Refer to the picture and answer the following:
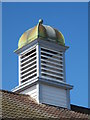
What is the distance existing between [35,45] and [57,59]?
131 cm

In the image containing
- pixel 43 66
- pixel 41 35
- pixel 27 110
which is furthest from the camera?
pixel 41 35

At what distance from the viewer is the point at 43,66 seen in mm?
19328

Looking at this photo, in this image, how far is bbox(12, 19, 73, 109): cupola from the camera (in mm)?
18828

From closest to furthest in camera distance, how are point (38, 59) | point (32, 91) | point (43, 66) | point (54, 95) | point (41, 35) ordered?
point (32, 91) → point (54, 95) → point (38, 59) → point (43, 66) → point (41, 35)

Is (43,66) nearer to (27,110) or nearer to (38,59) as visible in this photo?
(38,59)

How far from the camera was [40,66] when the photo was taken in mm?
19078

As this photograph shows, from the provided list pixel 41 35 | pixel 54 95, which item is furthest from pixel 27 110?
pixel 41 35

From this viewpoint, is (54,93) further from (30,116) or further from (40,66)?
(30,116)

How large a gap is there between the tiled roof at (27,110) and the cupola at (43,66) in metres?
0.57

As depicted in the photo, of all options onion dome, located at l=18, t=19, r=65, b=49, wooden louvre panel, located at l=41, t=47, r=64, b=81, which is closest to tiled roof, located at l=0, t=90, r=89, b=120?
wooden louvre panel, located at l=41, t=47, r=64, b=81

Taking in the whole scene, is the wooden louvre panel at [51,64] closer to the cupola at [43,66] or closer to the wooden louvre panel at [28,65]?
the cupola at [43,66]

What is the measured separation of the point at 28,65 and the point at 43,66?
84cm

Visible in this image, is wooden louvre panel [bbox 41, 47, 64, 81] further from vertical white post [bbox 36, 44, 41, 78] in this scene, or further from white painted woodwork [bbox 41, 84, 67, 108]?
white painted woodwork [bbox 41, 84, 67, 108]

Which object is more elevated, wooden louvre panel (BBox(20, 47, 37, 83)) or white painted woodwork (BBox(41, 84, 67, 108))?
wooden louvre panel (BBox(20, 47, 37, 83))
